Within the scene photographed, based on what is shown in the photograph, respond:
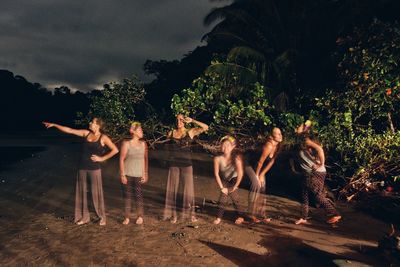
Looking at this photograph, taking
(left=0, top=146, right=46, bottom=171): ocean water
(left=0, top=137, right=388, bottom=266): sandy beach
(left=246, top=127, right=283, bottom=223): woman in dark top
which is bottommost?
(left=0, top=146, right=46, bottom=171): ocean water

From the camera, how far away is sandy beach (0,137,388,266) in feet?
15.2

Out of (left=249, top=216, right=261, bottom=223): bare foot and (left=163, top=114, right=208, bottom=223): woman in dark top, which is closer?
(left=163, top=114, right=208, bottom=223): woman in dark top

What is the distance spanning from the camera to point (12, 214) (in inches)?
280

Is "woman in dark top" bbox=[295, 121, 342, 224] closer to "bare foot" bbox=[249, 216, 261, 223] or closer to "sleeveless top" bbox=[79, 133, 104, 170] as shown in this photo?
"bare foot" bbox=[249, 216, 261, 223]

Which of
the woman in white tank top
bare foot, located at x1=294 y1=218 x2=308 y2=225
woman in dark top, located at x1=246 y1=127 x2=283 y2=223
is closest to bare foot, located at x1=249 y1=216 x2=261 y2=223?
woman in dark top, located at x1=246 y1=127 x2=283 y2=223

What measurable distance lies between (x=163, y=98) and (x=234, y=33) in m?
15.2

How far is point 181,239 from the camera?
17.7 feet

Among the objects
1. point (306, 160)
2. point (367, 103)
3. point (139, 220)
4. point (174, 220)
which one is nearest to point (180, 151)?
point (174, 220)

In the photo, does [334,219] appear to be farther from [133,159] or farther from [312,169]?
[133,159]

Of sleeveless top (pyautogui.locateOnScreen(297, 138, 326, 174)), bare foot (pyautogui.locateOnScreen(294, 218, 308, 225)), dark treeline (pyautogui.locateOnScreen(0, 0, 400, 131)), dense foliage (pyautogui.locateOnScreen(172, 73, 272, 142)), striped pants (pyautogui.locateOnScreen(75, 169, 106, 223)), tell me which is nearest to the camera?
striped pants (pyautogui.locateOnScreen(75, 169, 106, 223))

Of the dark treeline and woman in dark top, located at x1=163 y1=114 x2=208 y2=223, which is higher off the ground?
the dark treeline

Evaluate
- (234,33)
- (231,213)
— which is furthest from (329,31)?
(231,213)

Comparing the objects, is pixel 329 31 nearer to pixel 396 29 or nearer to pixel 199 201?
pixel 396 29

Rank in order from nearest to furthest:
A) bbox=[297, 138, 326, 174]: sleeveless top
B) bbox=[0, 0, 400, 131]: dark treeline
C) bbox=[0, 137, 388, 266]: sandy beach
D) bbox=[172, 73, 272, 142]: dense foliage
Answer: bbox=[0, 137, 388, 266]: sandy beach
bbox=[297, 138, 326, 174]: sleeveless top
bbox=[172, 73, 272, 142]: dense foliage
bbox=[0, 0, 400, 131]: dark treeline
